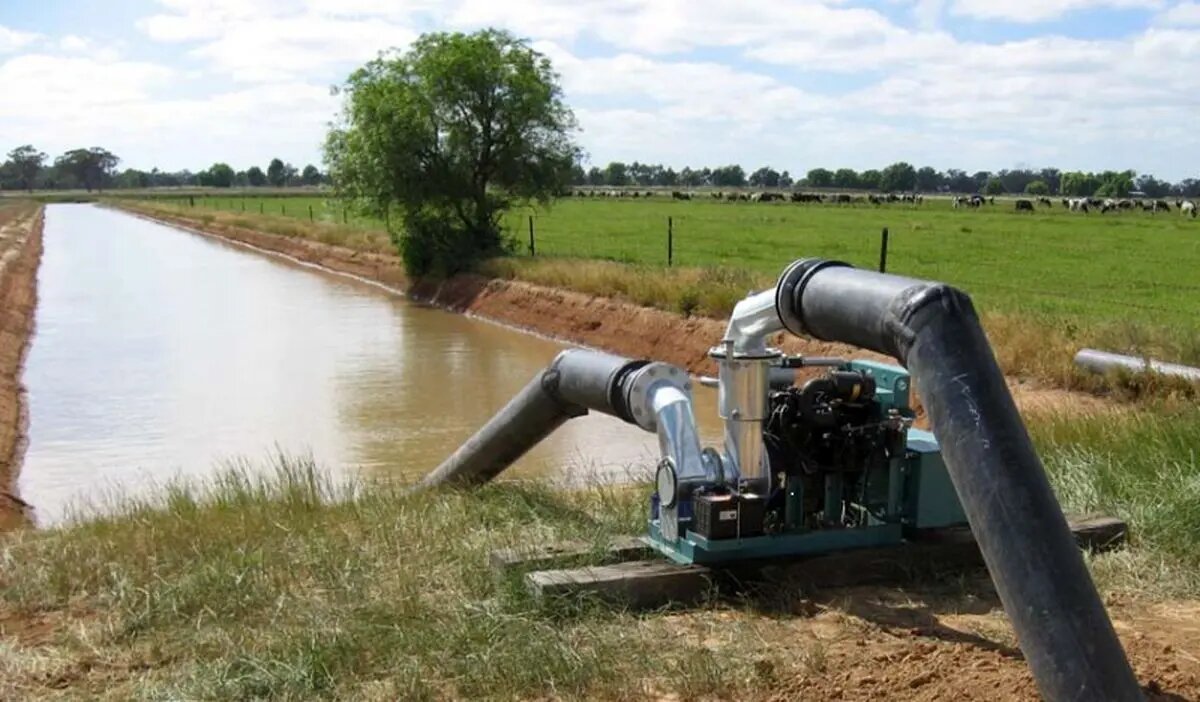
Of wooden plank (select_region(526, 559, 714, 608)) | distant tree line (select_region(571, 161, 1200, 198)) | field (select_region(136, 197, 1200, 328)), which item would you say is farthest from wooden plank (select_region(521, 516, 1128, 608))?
distant tree line (select_region(571, 161, 1200, 198))

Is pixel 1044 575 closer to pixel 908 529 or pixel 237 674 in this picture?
pixel 908 529

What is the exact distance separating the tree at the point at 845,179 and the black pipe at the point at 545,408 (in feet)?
554

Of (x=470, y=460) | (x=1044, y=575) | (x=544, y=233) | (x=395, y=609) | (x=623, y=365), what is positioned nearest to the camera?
(x=1044, y=575)

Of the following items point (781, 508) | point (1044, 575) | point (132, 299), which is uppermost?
point (1044, 575)

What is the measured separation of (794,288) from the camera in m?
4.45

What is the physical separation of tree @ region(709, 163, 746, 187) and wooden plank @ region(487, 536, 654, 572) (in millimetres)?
173499

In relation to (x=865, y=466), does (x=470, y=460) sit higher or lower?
lower

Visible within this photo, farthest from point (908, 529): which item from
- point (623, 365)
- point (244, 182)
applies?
point (244, 182)

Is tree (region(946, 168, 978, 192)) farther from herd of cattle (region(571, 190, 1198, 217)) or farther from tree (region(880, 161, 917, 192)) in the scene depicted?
herd of cattle (region(571, 190, 1198, 217))

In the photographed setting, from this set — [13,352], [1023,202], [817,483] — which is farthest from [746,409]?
[1023,202]

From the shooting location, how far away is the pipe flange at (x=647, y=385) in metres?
5.82

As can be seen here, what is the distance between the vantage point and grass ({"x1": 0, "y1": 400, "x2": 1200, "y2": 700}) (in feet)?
13.2

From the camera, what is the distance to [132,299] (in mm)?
32062

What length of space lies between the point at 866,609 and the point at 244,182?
194m
